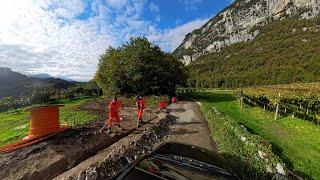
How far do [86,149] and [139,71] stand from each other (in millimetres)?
38240

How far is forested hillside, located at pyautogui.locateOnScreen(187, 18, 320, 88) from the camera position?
119 meters

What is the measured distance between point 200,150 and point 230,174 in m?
1.05

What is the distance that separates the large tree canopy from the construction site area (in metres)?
30.9

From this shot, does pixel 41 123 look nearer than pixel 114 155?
No

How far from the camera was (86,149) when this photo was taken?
55.1 feet

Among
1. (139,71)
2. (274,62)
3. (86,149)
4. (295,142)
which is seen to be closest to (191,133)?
(295,142)

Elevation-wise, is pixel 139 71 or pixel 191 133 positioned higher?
pixel 139 71

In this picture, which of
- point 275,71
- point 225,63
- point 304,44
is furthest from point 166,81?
point 225,63

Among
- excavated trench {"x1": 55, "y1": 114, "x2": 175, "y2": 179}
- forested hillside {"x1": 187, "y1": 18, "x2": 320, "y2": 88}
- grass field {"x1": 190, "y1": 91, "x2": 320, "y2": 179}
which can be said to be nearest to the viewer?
excavated trench {"x1": 55, "y1": 114, "x2": 175, "y2": 179}

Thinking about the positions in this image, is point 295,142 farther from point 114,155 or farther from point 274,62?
point 274,62

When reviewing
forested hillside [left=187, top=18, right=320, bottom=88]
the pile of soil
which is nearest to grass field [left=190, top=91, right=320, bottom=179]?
the pile of soil

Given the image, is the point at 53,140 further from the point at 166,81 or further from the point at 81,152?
the point at 166,81

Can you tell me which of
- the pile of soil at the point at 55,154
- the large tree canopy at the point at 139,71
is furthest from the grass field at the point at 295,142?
the large tree canopy at the point at 139,71

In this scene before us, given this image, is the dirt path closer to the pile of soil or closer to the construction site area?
the construction site area
